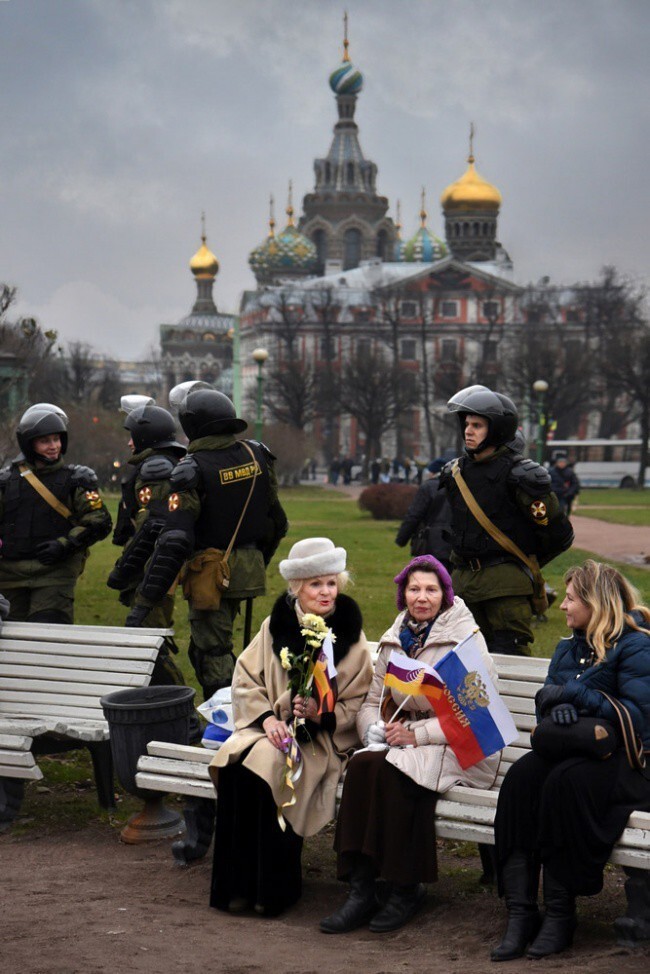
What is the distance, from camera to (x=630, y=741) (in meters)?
4.80

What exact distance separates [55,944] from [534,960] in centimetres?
162

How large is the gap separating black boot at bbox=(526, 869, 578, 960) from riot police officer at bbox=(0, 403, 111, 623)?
13.4ft

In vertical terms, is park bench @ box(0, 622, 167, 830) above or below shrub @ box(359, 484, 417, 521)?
below

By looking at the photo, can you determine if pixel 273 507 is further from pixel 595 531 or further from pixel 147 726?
pixel 595 531

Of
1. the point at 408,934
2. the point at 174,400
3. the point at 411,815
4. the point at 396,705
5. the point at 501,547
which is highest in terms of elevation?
the point at 174,400

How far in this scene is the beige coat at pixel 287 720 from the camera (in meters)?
5.30

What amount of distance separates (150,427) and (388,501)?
75.9 feet

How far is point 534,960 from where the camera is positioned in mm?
4535

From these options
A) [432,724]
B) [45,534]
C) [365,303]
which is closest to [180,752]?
[432,724]

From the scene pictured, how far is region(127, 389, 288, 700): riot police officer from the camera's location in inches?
280

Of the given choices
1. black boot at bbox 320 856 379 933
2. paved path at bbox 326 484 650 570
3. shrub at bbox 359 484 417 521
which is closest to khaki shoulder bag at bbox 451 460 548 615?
black boot at bbox 320 856 379 933

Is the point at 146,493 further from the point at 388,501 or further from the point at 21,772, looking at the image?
the point at 388,501

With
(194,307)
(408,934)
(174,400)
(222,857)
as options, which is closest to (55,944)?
(222,857)

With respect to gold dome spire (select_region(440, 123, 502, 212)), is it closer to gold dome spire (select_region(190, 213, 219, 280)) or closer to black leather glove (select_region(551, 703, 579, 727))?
gold dome spire (select_region(190, 213, 219, 280))
